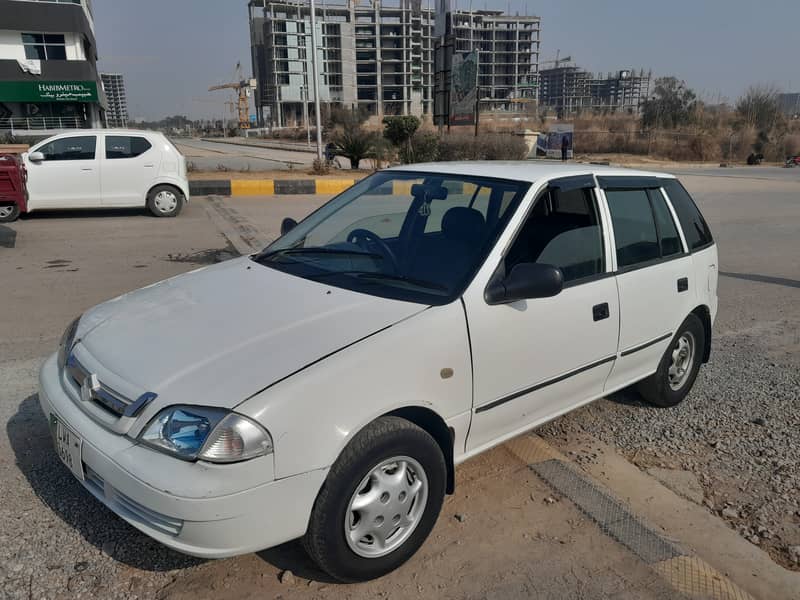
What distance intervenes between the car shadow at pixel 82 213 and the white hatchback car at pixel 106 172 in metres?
0.54

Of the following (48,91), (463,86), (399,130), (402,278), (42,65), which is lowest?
(402,278)

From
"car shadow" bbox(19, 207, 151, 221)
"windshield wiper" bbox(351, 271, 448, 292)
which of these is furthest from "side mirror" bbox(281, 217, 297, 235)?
"car shadow" bbox(19, 207, 151, 221)

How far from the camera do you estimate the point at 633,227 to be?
3814 millimetres

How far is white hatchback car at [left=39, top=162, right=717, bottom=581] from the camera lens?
2217 mm

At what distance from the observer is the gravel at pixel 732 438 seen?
123 inches

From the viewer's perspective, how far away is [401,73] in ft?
384

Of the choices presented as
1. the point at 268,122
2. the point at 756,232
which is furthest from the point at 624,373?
the point at 268,122

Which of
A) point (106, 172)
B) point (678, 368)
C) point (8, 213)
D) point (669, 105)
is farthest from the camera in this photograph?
point (669, 105)

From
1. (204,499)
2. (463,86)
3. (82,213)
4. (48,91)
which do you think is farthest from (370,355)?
(48,91)

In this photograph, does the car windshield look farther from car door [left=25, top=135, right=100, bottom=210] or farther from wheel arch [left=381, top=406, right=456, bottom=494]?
car door [left=25, top=135, right=100, bottom=210]

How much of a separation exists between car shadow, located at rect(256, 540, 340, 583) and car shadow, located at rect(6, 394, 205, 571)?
0.99ft

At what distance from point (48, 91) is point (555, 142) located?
34533mm

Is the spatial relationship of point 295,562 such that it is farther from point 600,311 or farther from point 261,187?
point 261,187

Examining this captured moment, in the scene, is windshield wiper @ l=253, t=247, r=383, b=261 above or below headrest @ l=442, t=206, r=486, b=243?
below
